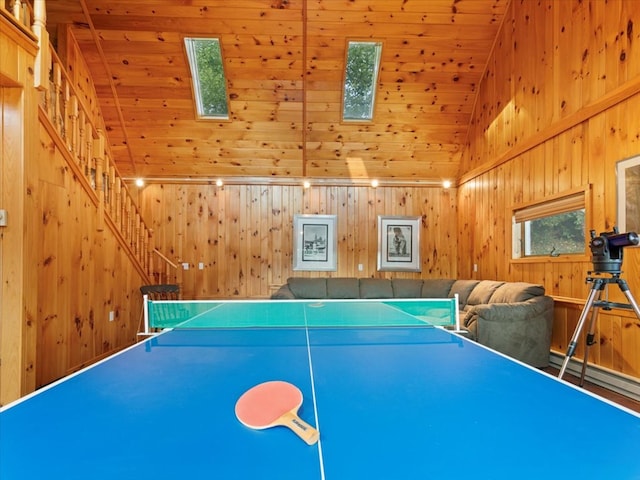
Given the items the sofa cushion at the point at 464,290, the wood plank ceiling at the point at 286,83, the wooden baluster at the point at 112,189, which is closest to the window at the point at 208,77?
the wood plank ceiling at the point at 286,83

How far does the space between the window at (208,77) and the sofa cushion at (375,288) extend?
10.6ft

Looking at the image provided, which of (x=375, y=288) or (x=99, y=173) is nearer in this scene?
(x=99, y=173)

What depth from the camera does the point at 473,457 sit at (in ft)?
2.22

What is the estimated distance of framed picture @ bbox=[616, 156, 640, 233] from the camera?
2713 millimetres

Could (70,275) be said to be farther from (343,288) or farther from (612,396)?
(612,396)

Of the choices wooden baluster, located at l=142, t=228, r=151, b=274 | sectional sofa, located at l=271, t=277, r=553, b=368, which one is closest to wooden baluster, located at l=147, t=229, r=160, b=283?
wooden baluster, located at l=142, t=228, r=151, b=274

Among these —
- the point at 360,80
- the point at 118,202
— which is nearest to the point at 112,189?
the point at 118,202

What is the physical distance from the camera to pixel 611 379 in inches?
114

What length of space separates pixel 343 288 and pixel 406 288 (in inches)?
38.4

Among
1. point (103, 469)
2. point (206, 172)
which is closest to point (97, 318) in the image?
point (206, 172)

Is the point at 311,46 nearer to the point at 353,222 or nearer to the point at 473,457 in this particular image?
the point at 353,222

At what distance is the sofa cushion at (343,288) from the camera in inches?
216

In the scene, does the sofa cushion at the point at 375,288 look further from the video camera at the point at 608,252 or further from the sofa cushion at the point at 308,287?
the video camera at the point at 608,252

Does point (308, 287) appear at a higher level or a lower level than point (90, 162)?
lower
